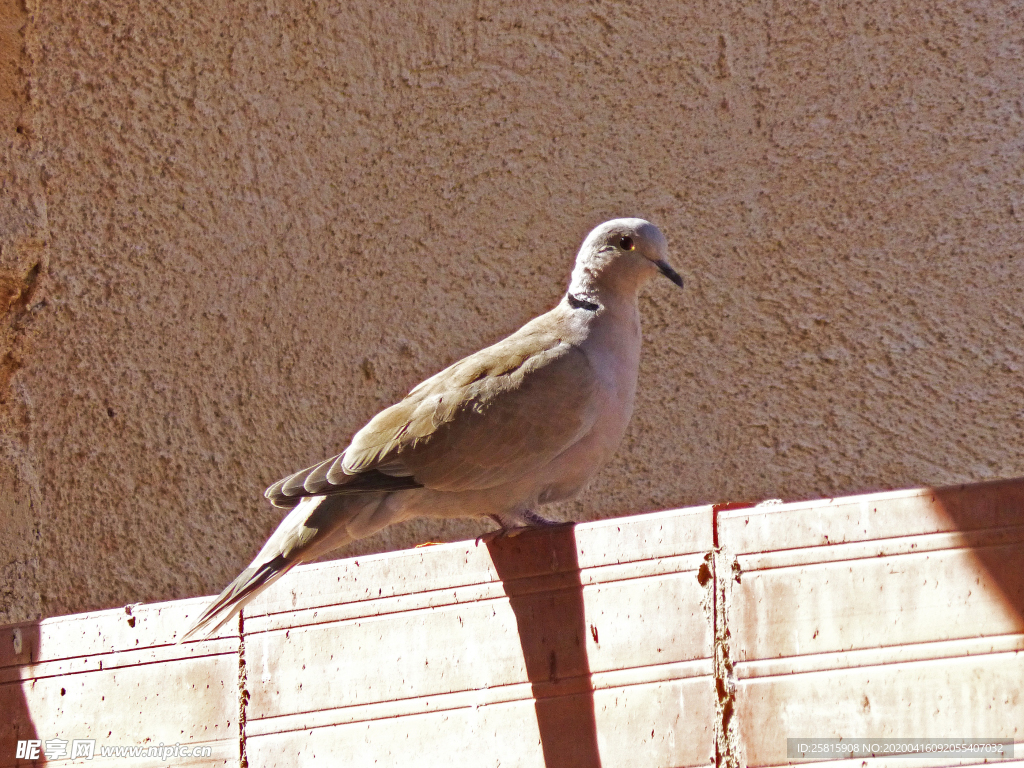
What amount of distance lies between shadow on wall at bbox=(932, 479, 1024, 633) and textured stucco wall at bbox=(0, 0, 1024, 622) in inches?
61.1

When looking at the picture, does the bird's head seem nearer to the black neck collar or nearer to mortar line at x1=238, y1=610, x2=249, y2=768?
the black neck collar

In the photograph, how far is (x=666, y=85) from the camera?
12.5 feet

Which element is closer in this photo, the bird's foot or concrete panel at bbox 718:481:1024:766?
concrete panel at bbox 718:481:1024:766

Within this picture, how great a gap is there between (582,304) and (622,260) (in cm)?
15

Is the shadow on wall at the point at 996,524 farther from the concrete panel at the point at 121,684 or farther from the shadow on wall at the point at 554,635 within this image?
the concrete panel at the point at 121,684

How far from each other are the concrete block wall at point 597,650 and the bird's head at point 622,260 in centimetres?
76

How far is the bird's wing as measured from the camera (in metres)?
2.57

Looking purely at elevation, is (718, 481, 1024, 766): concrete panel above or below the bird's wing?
below

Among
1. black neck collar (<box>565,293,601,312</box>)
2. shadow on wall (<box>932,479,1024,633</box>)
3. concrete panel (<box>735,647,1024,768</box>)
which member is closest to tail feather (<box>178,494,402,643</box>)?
black neck collar (<box>565,293,601,312</box>)

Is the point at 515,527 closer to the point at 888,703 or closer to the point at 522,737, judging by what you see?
the point at 522,737

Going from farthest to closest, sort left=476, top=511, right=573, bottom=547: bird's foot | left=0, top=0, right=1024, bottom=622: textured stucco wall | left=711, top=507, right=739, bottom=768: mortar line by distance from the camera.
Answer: left=0, top=0, right=1024, bottom=622: textured stucco wall
left=476, top=511, right=573, bottom=547: bird's foot
left=711, top=507, right=739, bottom=768: mortar line

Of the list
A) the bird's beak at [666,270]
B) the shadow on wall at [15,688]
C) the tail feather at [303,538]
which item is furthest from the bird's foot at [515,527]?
the shadow on wall at [15,688]

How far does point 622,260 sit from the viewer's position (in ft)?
9.42

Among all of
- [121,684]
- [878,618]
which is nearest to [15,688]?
[121,684]
